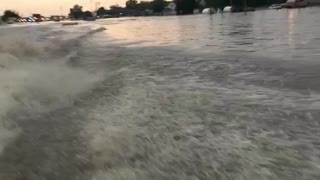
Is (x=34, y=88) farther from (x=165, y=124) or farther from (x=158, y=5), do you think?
(x=158, y=5)

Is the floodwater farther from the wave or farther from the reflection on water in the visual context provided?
the reflection on water

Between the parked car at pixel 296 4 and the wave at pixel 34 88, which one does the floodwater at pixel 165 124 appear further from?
the parked car at pixel 296 4

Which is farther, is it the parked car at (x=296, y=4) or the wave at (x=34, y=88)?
the parked car at (x=296, y=4)

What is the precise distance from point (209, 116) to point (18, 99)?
3.42 m

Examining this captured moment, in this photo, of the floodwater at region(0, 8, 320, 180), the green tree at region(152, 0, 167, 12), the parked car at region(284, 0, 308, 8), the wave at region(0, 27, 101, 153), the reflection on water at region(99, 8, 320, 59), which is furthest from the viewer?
the green tree at region(152, 0, 167, 12)

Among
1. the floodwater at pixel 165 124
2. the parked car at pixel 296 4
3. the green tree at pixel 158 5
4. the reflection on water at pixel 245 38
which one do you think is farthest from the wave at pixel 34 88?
the green tree at pixel 158 5

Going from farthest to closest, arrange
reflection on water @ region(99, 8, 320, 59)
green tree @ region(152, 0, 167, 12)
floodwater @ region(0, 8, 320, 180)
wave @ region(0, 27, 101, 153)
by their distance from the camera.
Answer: green tree @ region(152, 0, 167, 12)
reflection on water @ region(99, 8, 320, 59)
wave @ region(0, 27, 101, 153)
floodwater @ region(0, 8, 320, 180)

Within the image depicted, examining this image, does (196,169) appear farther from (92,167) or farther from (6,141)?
(6,141)

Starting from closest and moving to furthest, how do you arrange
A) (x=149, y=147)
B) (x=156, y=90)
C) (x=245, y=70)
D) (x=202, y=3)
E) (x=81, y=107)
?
(x=149, y=147), (x=81, y=107), (x=156, y=90), (x=245, y=70), (x=202, y=3)

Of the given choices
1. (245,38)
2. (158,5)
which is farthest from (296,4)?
(245,38)

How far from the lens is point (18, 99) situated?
8141 millimetres

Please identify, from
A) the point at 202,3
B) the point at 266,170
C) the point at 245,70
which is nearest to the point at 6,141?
the point at 266,170

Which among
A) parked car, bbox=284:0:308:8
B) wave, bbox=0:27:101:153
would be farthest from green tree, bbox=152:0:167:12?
wave, bbox=0:27:101:153

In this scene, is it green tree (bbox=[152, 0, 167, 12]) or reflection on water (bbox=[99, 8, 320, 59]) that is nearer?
reflection on water (bbox=[99, 8, 320, 59])
